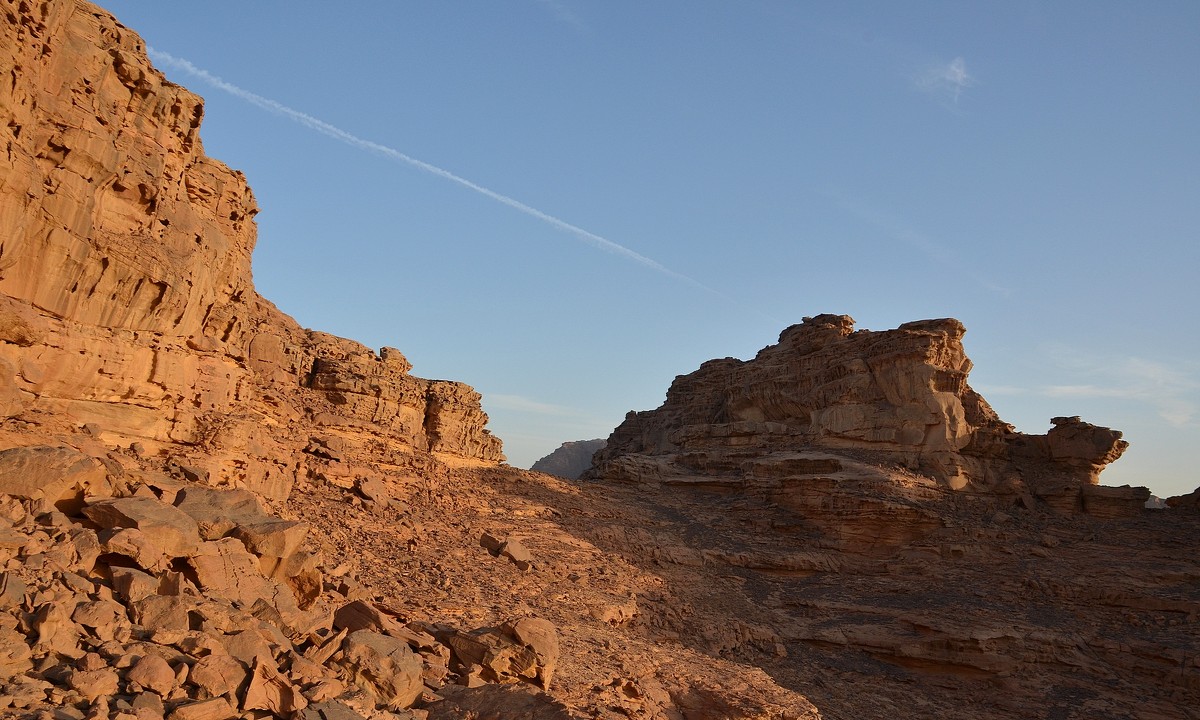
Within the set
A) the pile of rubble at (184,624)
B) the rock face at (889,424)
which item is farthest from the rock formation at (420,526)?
the rock face at (889,424)

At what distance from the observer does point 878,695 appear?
19.0 m

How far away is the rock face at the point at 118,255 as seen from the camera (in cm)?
1195

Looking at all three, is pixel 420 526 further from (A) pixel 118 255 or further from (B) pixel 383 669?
(B) pixel 383 669

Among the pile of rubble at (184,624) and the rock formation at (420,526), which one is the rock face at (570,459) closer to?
the rock formation at (420,526)

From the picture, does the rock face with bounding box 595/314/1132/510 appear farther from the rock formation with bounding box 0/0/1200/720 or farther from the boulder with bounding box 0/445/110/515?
the boulder with bounding box 0/445/110/515

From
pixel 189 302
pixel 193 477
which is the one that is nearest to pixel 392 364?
pixel 189 302

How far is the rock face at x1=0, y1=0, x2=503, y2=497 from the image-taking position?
1195 centimetres

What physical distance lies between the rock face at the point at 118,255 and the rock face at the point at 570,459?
69.0 m

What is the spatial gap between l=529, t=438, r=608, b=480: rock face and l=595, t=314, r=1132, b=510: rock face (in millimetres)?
46622

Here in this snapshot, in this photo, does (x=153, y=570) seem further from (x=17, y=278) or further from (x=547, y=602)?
(x=547, y=602)

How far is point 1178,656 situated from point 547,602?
1750 cm

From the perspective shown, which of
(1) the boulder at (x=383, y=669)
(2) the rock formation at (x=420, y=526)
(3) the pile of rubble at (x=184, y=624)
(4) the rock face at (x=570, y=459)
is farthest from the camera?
(4) the rock face at (x=570, y=459)

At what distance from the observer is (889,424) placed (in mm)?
34031

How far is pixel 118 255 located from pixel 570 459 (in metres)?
78.5
